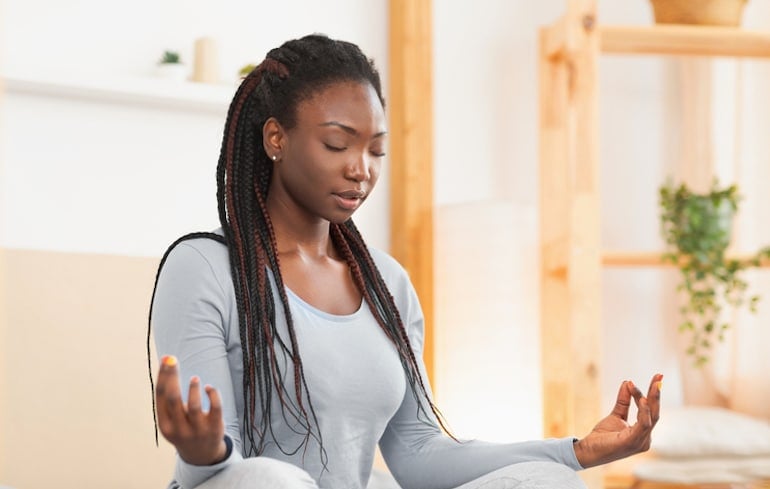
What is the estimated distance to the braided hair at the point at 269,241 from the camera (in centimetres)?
141

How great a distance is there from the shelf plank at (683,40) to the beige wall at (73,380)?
4.58 ft

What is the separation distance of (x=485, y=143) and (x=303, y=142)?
5.62ft

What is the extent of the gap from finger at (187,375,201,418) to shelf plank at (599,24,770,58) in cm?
205

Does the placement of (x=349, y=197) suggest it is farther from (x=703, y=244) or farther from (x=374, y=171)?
(x=703, y=244)

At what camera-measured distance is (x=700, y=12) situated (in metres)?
2.98

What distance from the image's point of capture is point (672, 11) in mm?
2988

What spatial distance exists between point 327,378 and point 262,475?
30 cm

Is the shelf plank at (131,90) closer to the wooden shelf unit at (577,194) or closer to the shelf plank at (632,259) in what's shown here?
the wooden shelf unit at (577,194)

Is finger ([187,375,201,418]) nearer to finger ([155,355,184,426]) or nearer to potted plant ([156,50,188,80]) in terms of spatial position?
finger ([155,355,184,426])

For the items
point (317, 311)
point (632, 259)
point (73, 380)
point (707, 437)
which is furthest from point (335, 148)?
point (707, 437)

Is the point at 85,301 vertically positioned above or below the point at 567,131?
below

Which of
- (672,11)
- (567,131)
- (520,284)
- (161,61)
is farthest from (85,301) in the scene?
(672,11)

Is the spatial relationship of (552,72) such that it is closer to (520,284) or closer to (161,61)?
(520,284)

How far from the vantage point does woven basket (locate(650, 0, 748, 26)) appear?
2.98 meters
